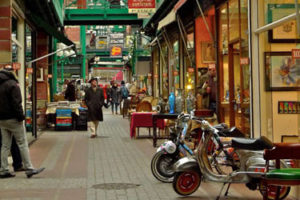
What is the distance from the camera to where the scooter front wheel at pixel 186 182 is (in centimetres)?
783

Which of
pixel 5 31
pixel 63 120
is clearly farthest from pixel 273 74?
pixel 63 120

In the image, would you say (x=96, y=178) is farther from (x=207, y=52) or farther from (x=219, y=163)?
(x=207, y=52)

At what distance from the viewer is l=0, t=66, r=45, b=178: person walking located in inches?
372

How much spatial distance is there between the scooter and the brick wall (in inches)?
219

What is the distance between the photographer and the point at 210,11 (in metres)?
15.2

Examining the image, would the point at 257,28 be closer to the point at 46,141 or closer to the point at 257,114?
the point at 257,114

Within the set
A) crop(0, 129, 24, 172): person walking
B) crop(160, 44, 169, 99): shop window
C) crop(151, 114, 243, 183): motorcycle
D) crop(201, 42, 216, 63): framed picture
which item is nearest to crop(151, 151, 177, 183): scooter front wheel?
crop(151, 114, 243, 183): motorcycle

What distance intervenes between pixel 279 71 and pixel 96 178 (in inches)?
153

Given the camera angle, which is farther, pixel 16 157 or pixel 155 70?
pixel 155 70

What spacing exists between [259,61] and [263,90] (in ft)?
1.83

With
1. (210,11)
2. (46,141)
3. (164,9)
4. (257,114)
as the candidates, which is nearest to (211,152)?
(257,114)

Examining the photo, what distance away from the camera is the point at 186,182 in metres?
7.89

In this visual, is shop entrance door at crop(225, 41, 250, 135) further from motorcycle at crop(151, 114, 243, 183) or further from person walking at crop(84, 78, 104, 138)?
person walking at crop(84, 78, 104, 138)

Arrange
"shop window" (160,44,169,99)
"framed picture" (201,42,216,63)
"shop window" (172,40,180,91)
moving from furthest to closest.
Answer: "shop window" (160,44,169,99), "shop window" (172,40,180,91), "framed picture" (201,42,216,63)
